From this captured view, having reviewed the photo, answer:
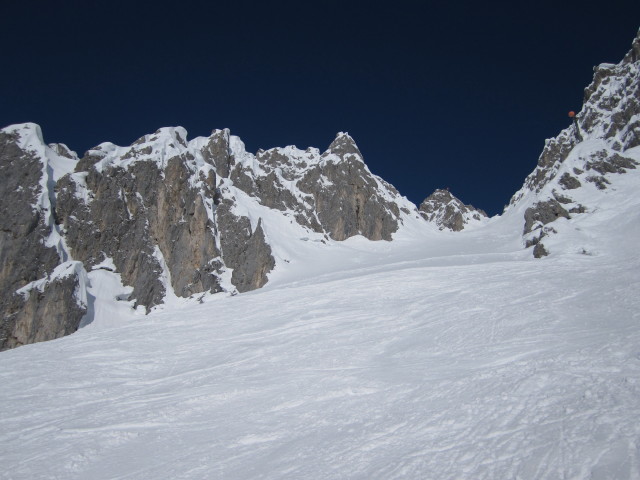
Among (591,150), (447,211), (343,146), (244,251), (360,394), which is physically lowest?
(360,394)

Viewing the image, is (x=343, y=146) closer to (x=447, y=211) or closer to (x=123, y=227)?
(x=447, y=211)

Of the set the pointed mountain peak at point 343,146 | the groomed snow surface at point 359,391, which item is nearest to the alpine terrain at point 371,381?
the groomed snow surface at point 359,391

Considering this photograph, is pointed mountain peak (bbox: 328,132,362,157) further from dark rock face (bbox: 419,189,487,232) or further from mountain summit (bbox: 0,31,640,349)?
dark rock face (bbox: 419,189,487,232)

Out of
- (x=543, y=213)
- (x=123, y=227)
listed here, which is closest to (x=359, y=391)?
(x=543, y=213)

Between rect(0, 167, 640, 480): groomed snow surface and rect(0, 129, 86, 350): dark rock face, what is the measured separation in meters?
43.5

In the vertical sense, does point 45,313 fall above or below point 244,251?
below

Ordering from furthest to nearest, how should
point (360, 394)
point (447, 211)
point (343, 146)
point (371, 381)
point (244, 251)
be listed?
point (447, 211) → point (343, 146) → point (244, 251) → point (371, 381) → point (360, 394)

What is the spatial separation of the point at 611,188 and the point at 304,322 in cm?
5162

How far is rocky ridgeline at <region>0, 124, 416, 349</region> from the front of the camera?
57469mm

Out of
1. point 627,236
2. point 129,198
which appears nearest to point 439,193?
point 129,198

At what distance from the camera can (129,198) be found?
7325 cm

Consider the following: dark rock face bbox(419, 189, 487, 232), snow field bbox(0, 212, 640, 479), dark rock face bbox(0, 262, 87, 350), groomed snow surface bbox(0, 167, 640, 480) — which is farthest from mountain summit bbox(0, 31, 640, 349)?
dark rock face bbox(419, 189, 487, 232)

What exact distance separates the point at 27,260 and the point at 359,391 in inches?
2550

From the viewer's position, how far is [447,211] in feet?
417
